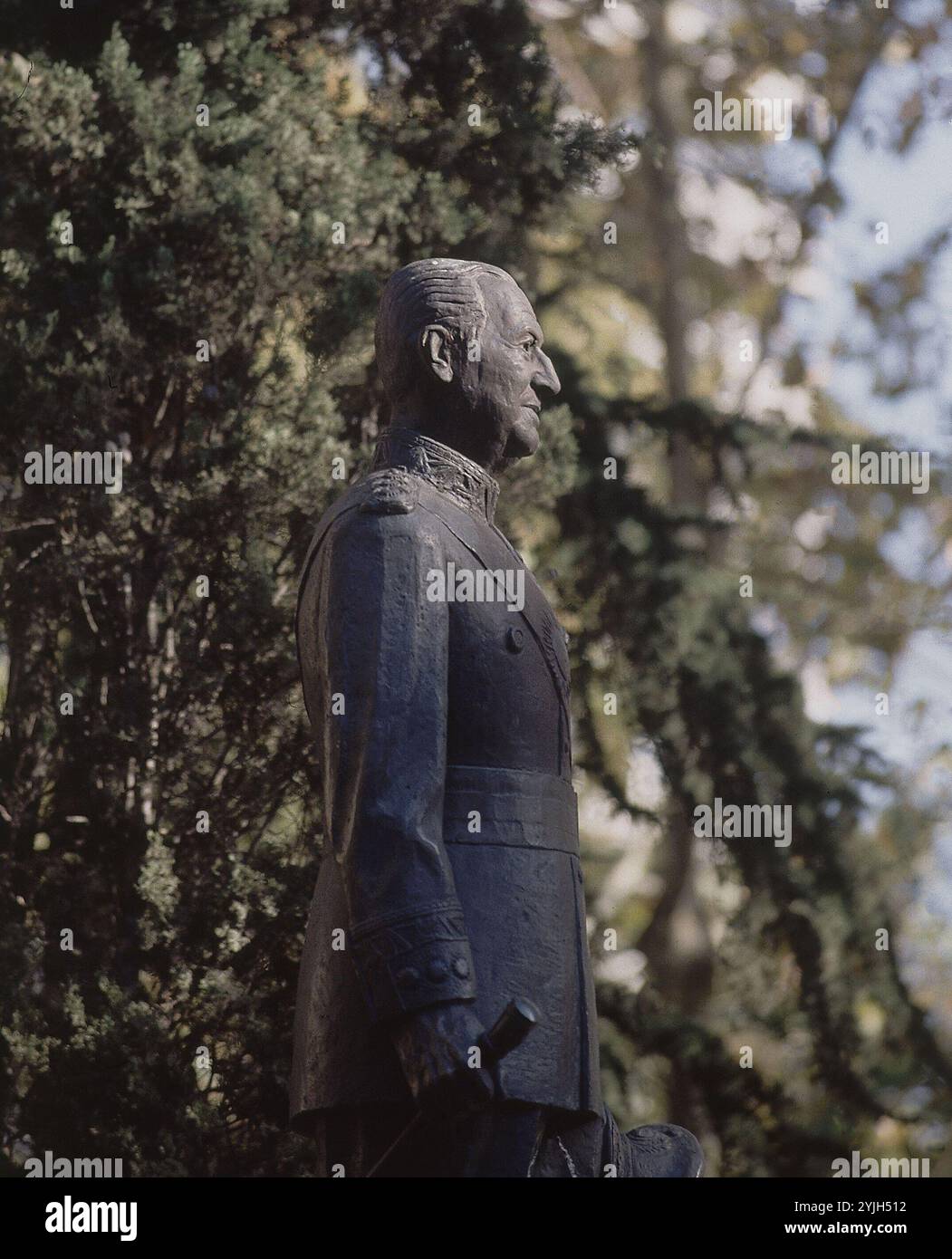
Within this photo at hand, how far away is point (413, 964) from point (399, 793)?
369 mm

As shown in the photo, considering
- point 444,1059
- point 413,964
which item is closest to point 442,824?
point 413,964

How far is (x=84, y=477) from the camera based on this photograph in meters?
7.19

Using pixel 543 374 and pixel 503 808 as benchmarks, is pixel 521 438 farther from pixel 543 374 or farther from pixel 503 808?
pixel 503 808

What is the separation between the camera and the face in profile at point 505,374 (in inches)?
197

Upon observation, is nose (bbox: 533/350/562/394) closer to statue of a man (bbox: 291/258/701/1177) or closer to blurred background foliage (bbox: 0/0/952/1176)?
statue of a man (bbox: 291/258/701/1177)

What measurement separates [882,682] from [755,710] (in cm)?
652

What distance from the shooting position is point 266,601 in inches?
280

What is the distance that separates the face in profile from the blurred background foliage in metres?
2.19

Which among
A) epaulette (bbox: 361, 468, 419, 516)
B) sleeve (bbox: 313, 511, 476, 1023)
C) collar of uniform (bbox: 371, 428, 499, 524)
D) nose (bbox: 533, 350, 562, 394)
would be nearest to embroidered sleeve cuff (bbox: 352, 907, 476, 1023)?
sleeve (bbox: 313, 511, 476, 1023)

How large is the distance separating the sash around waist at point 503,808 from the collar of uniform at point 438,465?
70 centimetres

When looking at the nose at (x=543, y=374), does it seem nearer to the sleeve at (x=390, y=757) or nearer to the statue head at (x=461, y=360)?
the statue head at (x=461, y=360)

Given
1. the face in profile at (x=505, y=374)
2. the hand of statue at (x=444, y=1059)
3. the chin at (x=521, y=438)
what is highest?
the face in profile at (x=505, y=374)

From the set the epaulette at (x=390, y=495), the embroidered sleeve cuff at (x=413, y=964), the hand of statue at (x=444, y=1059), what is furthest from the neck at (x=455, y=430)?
the hand of statue at (x=444, y=1059)
